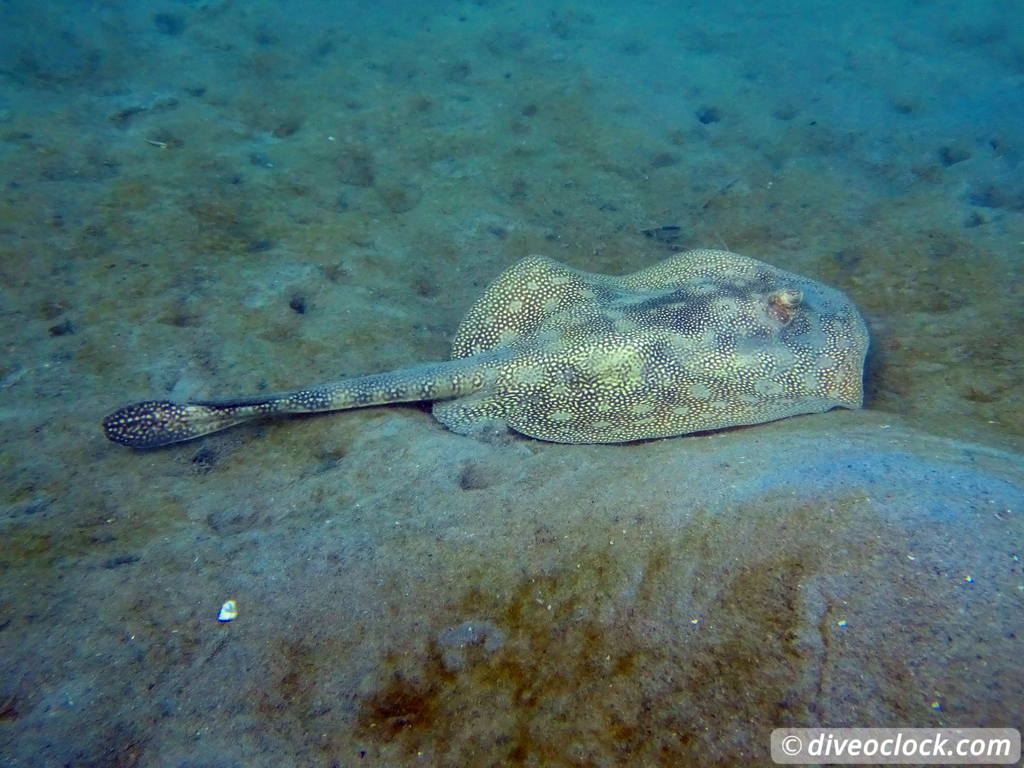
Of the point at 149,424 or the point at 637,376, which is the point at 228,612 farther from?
the point at 637,376

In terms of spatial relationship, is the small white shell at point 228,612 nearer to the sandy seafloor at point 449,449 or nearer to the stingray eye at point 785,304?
the sandy seafloor at point 449,449

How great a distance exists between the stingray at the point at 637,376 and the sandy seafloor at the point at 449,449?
28cm

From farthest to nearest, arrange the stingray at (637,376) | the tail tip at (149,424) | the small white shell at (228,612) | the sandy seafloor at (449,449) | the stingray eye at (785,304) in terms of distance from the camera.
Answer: the stingray eye at (785,304) → the stingray at (637,376) → the tail tip at (149,424) → the small white shell at (228,612) → the sandy seafloor at (449,449)

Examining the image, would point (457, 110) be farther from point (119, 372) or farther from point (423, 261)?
point (119, 372)

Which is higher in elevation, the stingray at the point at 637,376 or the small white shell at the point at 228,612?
the stingray at the point at 637,376

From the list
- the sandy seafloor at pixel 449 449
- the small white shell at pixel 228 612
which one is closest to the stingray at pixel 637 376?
the sandy seafloor at pixel 449 449

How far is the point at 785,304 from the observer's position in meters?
5.05

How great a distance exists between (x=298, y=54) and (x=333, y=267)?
7.45 meters

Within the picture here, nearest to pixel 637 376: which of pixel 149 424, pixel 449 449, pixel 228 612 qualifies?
pixel 449 449

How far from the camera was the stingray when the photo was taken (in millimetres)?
4680

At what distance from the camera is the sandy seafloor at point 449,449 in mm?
2461

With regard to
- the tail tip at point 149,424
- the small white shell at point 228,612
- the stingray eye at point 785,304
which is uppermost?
the stingray eye at point 785,304

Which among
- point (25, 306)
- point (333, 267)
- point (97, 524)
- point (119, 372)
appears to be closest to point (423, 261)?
point (333, 267)

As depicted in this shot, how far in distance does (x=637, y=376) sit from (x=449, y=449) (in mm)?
1712
